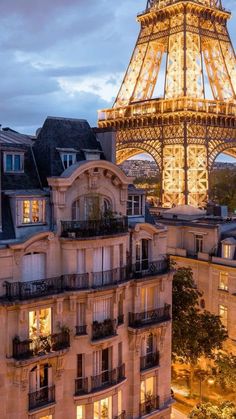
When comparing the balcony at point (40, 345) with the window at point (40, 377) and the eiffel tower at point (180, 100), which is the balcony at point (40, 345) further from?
the eiffel tower at point (180, 100)

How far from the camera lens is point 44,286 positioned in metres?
21.8

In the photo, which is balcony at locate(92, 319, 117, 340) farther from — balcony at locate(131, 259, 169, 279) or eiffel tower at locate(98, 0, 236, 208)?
eiffel tower at locate(98, 0, 236, 208)

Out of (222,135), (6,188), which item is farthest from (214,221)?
(222,135)

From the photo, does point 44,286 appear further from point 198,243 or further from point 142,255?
point 198,243

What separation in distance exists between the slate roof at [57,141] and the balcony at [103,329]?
6.63 meters

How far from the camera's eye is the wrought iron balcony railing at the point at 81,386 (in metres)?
22.9

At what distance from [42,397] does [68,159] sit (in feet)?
34.0

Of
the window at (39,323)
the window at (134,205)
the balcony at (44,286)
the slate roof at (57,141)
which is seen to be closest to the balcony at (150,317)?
the balcony at (44,286)

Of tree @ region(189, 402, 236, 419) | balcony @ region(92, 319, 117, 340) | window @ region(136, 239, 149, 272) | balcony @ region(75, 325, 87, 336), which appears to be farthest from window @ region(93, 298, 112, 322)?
tree @ region(189, 402, 236, 419)

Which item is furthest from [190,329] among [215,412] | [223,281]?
[215,412]

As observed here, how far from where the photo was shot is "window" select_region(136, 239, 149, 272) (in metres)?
25.9

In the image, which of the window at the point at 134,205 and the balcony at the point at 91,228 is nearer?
the balcony at the point at 91,228

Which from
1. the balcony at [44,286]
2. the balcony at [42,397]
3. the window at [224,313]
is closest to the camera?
the balcony at [44,286]

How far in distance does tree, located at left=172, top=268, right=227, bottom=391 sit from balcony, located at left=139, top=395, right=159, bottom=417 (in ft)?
19.4
